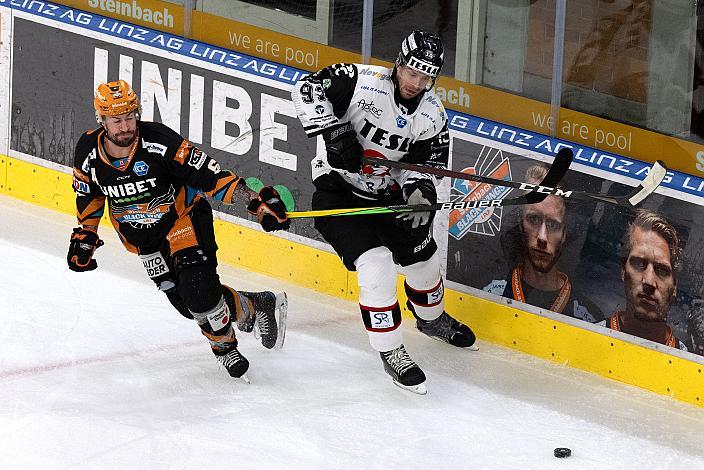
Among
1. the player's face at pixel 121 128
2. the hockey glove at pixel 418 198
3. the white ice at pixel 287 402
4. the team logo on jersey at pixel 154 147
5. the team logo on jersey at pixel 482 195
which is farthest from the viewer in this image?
the team logo on jersey at pixel 482 195

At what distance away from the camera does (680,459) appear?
4512 millimetres

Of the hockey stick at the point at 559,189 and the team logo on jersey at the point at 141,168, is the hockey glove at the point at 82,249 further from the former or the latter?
the hockey stick at the point at 559,189

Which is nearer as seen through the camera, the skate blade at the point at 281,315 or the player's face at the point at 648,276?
the player's face at the point at 648,276

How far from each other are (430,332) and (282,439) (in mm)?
1128

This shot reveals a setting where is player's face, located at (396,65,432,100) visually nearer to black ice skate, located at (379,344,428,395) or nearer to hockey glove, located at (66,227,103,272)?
black ice skate, located at (379,344,428,395)

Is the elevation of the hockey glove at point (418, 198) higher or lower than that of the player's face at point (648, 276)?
higher

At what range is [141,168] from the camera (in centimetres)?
488

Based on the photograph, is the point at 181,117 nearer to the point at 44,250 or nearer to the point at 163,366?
the point at 44,250

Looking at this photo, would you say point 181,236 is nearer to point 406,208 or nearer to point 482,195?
point 406,208

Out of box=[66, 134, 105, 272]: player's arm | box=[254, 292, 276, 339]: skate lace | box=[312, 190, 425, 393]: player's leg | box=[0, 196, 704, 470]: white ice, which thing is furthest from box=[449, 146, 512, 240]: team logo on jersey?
box=[66, 134, 105, 272]: player's arm

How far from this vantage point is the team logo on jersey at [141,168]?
4.87m

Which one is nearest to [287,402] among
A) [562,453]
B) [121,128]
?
[562,453]

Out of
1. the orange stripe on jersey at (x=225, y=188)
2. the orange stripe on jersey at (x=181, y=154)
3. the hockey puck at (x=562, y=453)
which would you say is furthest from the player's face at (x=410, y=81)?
the hockey puck at (x=562, y=453)

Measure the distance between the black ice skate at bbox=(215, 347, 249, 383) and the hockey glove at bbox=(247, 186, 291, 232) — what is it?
53 centimetres
